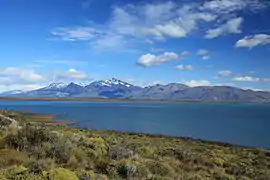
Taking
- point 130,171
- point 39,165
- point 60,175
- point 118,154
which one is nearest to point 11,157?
point 39,165

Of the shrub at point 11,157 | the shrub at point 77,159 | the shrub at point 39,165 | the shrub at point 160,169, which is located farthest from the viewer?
the shrub at point 160,169

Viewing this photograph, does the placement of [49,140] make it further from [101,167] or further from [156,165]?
[156,165]

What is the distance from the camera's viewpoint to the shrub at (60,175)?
7.47 metres

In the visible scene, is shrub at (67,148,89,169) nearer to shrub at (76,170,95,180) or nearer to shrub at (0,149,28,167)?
shrub at (76,170,95,180)

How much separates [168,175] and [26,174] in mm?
4513

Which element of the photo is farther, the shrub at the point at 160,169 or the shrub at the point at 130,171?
the shrub at the point at 160,169

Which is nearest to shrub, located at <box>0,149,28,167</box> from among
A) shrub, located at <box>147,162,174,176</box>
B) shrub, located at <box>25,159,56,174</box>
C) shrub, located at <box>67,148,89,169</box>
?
shrub, located at <box>25,159,56,174</box>

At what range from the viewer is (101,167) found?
32.7 ft

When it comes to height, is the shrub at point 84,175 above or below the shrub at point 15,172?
below

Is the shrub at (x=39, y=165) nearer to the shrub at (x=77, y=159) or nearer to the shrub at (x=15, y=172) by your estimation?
the shrub at (x=15, y=172)

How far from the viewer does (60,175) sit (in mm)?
7613

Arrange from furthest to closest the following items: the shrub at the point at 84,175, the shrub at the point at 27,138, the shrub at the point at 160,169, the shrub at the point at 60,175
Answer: the shrub at the point at 27,138 < the shrub at the point at 160,169 < the shrub at the point at 84,175 < the shrub at the point at 60,175

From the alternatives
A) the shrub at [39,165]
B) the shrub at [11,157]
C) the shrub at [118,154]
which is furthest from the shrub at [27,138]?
the shrub at [118,154]

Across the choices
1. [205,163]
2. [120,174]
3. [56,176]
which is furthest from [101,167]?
[205,163]
